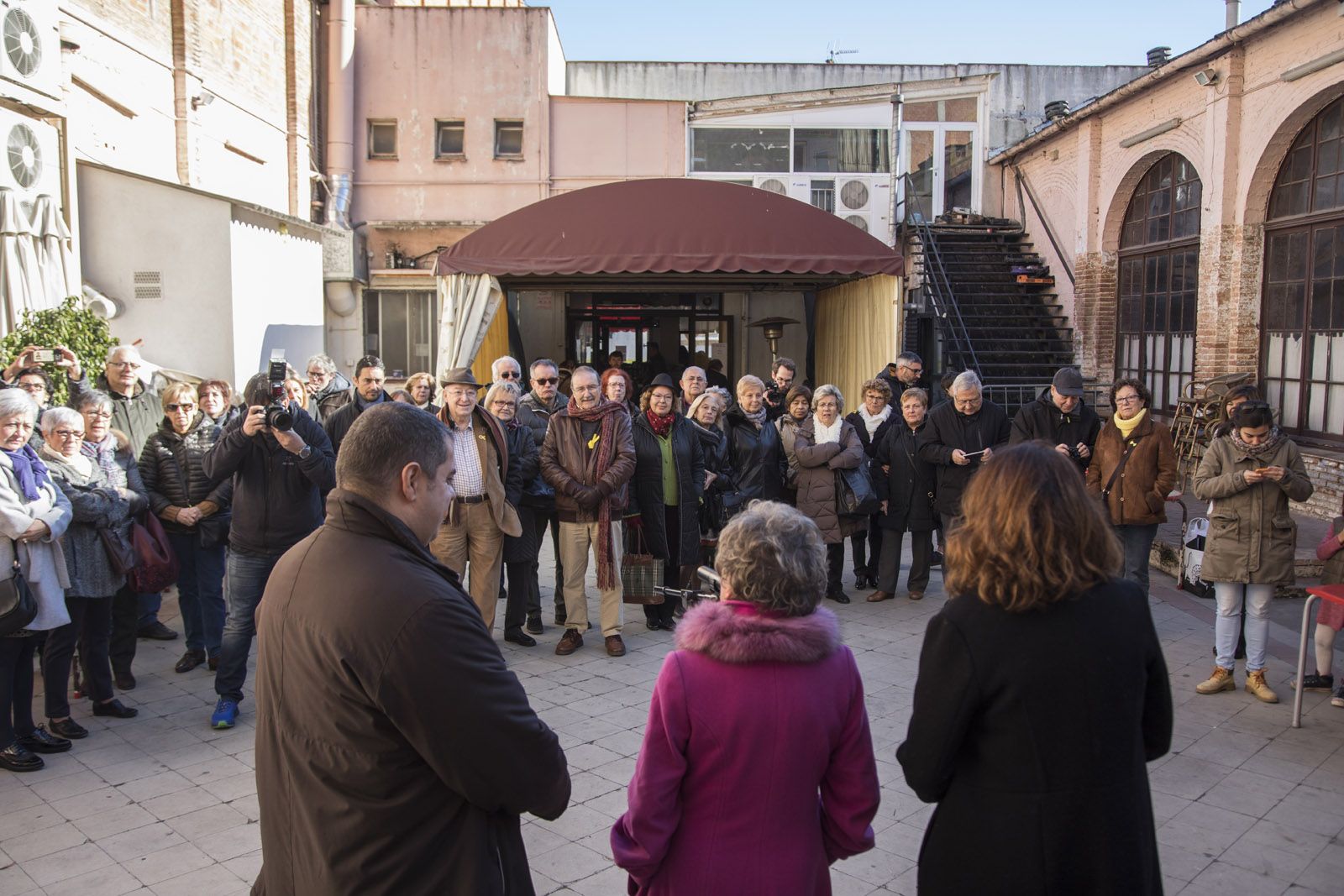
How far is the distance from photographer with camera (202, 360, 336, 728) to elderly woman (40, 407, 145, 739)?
0.55 m

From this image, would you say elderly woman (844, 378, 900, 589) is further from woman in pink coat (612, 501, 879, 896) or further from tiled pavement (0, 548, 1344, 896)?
woman in pink coat (612, 501, 879, 896)

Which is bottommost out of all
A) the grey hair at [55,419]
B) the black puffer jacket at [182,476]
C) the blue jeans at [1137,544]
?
the blue jeans at [1137,544]

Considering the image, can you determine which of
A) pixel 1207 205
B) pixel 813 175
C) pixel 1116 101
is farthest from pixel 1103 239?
pixel 813 175

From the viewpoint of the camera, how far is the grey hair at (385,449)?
216 centimetres

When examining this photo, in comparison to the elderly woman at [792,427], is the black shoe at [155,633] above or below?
below

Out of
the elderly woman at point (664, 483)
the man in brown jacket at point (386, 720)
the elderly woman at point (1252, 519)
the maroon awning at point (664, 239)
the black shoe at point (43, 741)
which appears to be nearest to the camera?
the man in brown jacket at point (386, 720)

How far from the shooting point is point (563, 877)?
3828mm

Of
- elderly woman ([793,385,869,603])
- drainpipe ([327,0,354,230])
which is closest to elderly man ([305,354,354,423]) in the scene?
elderly woman ([793,385,869,603])

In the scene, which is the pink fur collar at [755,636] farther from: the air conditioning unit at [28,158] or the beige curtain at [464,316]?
the air conditioning unit at [28,158]

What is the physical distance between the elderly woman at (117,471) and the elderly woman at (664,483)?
3017 mm

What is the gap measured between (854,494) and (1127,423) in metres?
2.04

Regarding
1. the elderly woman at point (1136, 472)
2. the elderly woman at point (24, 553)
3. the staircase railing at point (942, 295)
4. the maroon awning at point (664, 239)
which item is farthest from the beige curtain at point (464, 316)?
the staircase railing at point (942, 295)

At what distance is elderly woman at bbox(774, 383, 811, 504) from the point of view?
7.99 metres

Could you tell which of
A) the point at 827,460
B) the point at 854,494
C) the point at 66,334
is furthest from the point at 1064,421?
the point at 66,334
